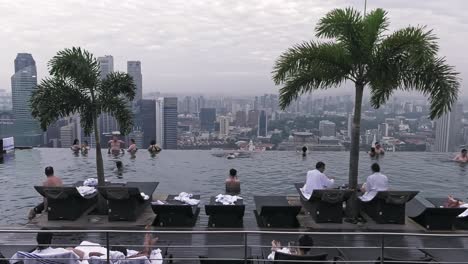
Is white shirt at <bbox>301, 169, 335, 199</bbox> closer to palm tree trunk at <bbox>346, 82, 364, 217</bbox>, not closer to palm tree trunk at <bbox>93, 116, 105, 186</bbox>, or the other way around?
palm tree trunk at <bbox>346, 82, 364, 217</bbox>

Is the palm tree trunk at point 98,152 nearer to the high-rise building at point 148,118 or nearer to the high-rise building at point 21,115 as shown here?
the high-rise building at point 21,115

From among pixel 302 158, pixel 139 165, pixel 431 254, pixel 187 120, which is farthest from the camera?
pixel 187 120

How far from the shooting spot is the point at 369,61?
367 inches

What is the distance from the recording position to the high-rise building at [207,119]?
34250 millimetres

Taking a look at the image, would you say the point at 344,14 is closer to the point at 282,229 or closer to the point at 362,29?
the point at 362,29

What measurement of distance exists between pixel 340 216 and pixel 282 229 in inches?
56.6

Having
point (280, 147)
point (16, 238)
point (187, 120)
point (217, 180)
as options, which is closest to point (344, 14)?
point (217, 180)

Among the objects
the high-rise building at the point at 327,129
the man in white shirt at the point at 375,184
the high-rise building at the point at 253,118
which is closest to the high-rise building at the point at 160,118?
the high-rise building at the point at 253,118

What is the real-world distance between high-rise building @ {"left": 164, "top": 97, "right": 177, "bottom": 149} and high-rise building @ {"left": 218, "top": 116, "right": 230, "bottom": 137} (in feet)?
11.3

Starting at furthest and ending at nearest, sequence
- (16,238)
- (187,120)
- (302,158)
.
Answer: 1. (187,120)
2. (302,158)
3. (16,238)

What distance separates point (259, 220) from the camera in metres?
9.50

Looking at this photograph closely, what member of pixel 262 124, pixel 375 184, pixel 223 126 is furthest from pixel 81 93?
pixel 262 124

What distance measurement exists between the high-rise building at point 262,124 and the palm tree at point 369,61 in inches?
774

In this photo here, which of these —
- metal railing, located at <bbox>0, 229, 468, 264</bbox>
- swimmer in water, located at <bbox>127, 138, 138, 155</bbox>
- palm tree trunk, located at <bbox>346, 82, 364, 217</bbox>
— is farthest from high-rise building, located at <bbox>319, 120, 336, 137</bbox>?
metal railing, located at <bbox>0, 229, 468, 264</bbox>
